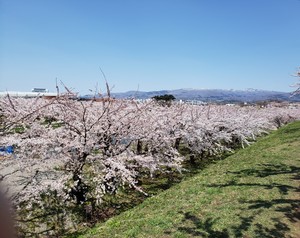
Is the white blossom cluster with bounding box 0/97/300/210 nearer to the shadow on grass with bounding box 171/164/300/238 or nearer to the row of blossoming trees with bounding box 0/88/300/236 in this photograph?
the row of blossoming trees with bounding box 0/88/300/236

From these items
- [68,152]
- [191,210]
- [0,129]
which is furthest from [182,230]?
[68,152]

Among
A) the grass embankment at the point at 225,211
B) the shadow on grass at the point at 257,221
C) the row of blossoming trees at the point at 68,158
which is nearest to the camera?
the shadow on grass at the point at 257,221

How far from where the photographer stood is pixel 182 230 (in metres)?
6.17

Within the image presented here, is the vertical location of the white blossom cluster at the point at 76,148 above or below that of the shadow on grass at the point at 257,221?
above

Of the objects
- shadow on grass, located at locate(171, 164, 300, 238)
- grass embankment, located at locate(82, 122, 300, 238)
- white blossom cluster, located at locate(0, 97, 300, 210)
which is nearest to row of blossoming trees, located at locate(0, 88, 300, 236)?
white blossom cluster, located at locate(0, 97, 300, 210)

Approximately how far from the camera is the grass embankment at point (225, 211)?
610 cm

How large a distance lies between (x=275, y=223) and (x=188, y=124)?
11747mm

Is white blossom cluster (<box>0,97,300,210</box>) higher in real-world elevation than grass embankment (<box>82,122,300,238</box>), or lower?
higher

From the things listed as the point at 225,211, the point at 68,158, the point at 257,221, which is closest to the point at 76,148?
the point at 68,158

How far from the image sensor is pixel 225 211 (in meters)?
6.99

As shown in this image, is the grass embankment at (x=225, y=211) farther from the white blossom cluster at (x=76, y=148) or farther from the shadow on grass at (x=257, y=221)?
the white blossom cluster at (x=76, y=148)

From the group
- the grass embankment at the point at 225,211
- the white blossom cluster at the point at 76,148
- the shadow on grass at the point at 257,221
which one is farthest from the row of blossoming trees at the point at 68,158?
the shadow on grass at the point at 257,221

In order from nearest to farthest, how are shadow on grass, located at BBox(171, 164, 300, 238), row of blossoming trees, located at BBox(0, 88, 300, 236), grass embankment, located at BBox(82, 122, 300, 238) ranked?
shadow on grass, located at BBox(171, 164, 300, 238) < grass embankment, located at BBox(82, 122, 300, 238) < row of blossoming trees, located at BBox(0, 88, 300, 236)

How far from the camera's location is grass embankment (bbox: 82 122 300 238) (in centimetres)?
610
